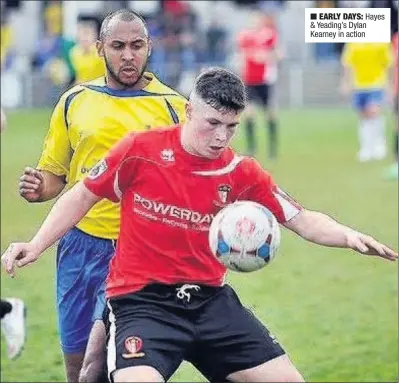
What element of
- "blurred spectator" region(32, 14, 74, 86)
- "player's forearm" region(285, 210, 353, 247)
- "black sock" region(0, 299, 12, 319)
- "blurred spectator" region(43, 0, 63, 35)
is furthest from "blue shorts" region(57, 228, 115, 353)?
"blurred spectator" region(43, 0, 63, 35)

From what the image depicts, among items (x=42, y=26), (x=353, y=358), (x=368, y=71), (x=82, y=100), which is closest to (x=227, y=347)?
(x=82, y=100)

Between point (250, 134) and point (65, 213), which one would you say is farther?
point (250, 134)

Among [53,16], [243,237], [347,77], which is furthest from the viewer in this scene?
[53,16]

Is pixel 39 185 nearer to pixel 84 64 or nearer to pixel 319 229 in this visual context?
pixel 319 229

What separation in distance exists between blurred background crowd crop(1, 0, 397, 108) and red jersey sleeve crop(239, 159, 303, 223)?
81.2 feet

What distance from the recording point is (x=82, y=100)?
675cm

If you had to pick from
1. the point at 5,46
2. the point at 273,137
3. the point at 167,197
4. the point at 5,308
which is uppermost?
the point at 167,197

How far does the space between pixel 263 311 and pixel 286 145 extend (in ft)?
45.5

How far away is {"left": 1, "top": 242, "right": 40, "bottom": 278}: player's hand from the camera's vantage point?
5727mm

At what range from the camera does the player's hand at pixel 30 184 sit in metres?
6.49

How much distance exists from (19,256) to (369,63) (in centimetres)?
1657

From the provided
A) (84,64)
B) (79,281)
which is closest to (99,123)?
(79,281)

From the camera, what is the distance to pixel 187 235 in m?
5.81

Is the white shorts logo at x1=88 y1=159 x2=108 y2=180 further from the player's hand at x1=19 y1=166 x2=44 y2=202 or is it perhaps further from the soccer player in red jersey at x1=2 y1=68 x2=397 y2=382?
the player's hand at x1=19 y1=166 x2=44 y2=202
